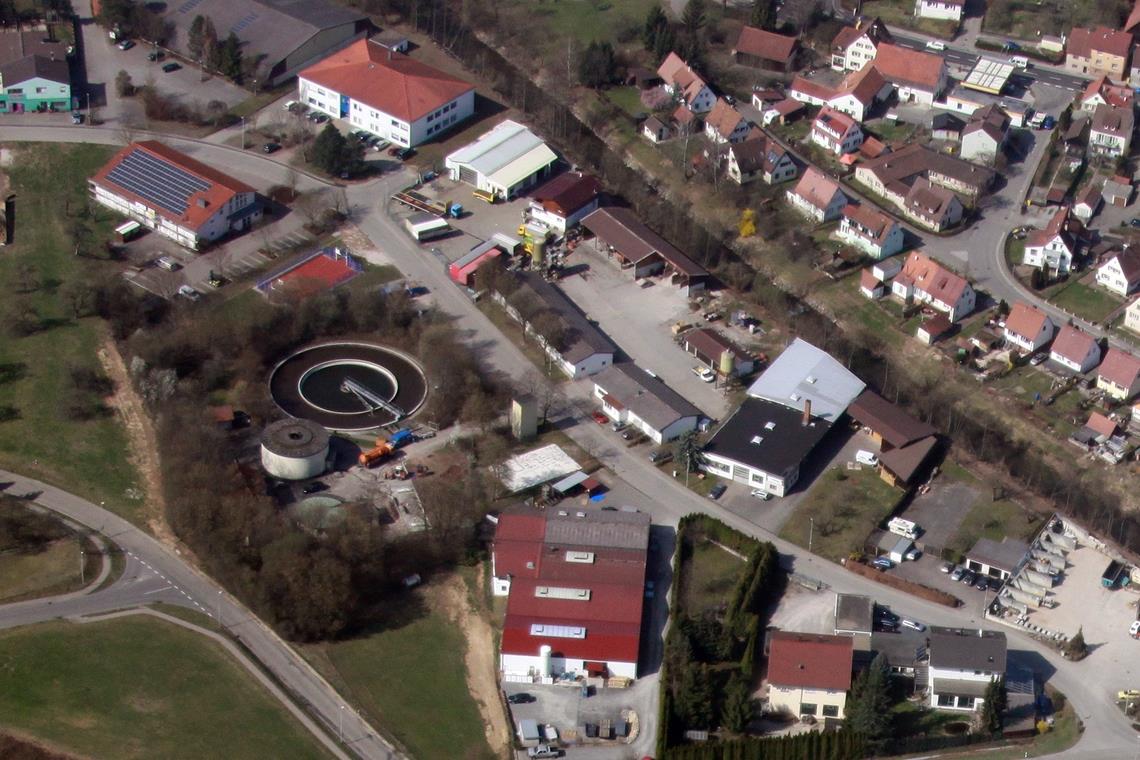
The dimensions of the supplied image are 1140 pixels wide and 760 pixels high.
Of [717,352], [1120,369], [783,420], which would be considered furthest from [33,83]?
[1120,369]

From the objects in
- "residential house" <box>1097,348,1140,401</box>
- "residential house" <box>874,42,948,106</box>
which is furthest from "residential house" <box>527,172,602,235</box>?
"residential house" <box>1097,348,1140,401</box>

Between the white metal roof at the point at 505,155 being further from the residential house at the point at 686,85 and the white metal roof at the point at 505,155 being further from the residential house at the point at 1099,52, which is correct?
the residential house at the point at 1099,52

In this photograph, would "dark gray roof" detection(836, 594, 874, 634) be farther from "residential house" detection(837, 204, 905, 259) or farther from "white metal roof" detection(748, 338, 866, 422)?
"residential house" detection(837, 204, 905, 259)

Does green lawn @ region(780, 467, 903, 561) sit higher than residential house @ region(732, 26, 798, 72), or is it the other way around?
residential house @ region(732, 26, 798, 72)

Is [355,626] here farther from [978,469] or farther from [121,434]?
[978,469]

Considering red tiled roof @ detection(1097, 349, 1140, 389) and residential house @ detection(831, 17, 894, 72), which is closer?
red tiled roof @ detection(1097, 349, 1140, 389)

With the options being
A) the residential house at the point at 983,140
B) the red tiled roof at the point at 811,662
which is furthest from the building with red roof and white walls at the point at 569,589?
the residential house at the point at 983,140
